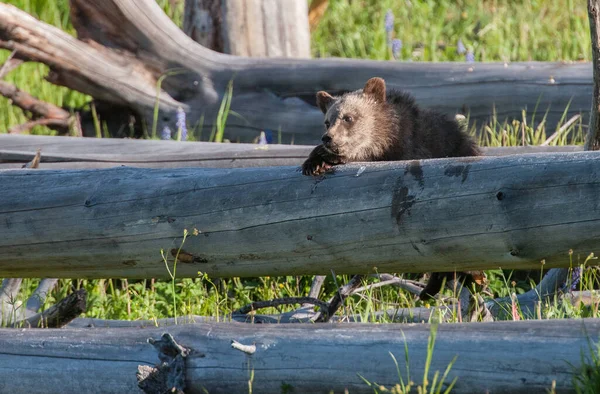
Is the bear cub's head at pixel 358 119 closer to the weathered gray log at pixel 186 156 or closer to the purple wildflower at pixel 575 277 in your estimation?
the weathered gray log at pixel 186 156

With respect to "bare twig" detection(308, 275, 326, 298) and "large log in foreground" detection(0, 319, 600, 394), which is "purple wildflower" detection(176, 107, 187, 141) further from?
"large log in foreground" detection(0, 319, 600, 394)

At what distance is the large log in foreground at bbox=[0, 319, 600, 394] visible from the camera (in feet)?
7.77

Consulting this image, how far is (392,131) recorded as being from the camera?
4.37m

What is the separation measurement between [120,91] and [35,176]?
11.6 ft

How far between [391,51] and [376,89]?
401 cm

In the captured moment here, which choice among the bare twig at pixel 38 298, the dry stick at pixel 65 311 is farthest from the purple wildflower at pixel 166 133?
the dry stick at pixel 65 311

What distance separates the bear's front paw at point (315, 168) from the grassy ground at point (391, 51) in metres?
1.10

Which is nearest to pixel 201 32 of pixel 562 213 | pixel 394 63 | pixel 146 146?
pixel 394 63

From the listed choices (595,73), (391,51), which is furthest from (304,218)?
(391,51)

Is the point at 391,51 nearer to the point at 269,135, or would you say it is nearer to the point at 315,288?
the point at 269,135

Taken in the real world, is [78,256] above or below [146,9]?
below

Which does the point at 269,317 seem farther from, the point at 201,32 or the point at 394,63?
the point at 201,32

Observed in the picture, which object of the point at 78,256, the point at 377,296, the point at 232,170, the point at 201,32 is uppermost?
the point at 201,32

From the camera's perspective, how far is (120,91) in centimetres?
719
